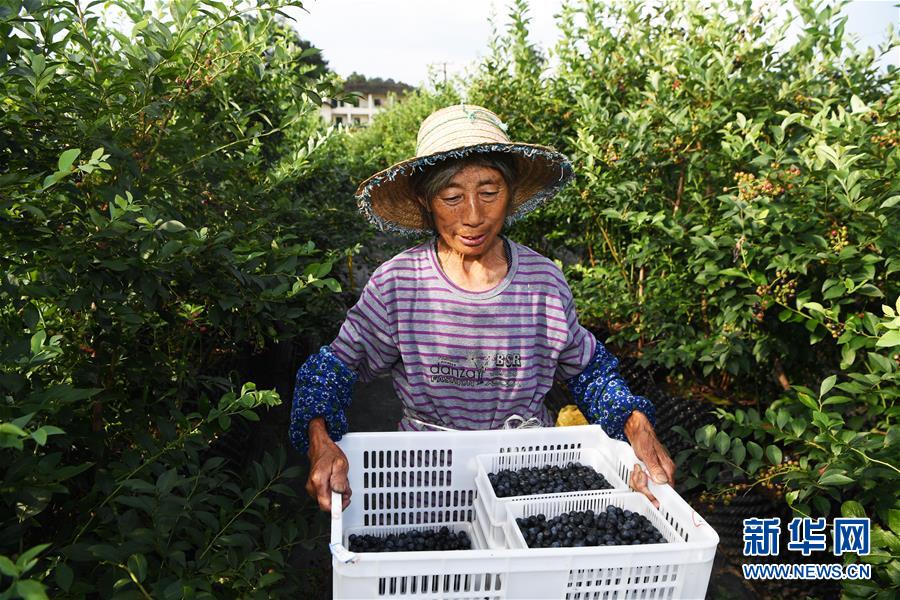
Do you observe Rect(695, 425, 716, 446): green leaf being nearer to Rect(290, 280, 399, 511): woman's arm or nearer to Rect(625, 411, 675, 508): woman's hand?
Rect(625, 411, 675, 508): woman's hand

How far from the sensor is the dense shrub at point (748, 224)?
5.96ft

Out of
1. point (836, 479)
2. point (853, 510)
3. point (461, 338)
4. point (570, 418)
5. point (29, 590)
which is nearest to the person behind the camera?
point (29, 590)

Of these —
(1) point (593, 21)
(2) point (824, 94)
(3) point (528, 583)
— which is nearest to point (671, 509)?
(3) point (528, 583)

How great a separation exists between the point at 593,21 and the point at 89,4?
3294mm

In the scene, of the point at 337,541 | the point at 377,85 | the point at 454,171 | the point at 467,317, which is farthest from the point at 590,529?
the point at 377,85

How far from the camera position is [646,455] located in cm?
161

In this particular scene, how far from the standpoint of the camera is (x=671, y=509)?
4.59ft

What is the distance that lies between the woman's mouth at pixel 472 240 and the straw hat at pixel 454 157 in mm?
252

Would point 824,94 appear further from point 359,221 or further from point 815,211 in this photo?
point 359,221

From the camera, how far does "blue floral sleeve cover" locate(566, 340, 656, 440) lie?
1.74m

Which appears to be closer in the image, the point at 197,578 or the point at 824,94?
the point at 197,578

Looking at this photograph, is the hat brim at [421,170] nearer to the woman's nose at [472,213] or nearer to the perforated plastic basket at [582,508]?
the woman's nose at [472,213]

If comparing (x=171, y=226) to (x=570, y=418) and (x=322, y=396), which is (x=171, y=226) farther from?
(x=570, y=418)

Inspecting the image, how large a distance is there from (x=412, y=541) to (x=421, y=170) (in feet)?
3.71
